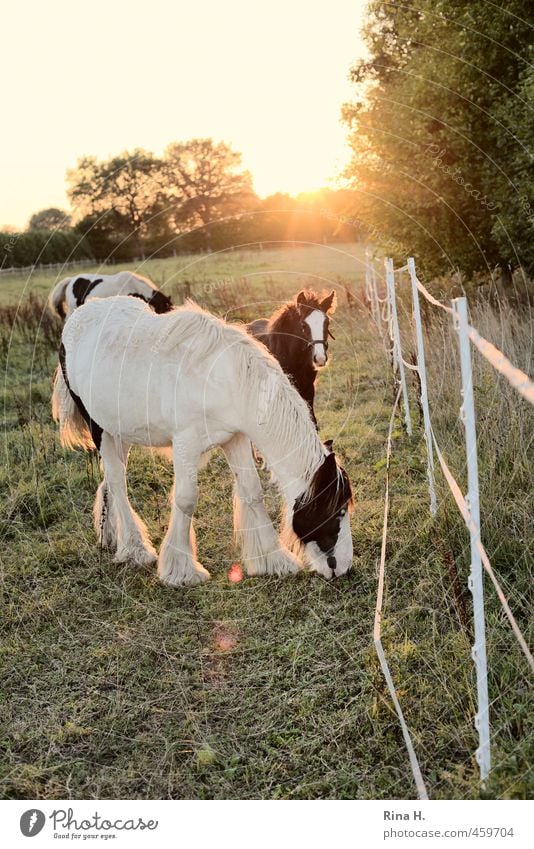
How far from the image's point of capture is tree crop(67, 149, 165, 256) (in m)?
13.3

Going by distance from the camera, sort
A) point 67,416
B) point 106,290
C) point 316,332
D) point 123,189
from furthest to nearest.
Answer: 1. point 123,189
2. point 106,290
3. point 316,332
4. point 67,416

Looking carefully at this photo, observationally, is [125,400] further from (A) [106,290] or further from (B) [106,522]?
(A) [106,290]

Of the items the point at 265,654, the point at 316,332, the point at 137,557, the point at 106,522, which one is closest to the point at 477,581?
the point at 265,654

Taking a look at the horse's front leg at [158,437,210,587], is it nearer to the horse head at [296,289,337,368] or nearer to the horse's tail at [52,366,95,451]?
the horse's tail at [52,366,95,451]

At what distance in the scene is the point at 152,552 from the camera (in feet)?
15.9

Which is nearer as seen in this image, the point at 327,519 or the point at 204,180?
the point at 327,519

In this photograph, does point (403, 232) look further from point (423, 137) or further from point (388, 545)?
point (388, 545)

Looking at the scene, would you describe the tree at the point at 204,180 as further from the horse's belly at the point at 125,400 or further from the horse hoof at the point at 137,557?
the horse hoof at the point at 137,557

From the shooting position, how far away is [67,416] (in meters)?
5.44

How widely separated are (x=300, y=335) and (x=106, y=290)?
179 inches

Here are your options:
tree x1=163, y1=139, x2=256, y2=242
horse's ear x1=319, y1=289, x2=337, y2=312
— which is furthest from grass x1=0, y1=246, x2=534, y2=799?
tree x1=163, y1=139, x2=256, y2=242

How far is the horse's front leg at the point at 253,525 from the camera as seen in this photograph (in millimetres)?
4438

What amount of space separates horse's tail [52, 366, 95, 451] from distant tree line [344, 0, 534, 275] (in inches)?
188

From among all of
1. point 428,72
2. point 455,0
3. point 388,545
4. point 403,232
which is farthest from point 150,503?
point 455,0
